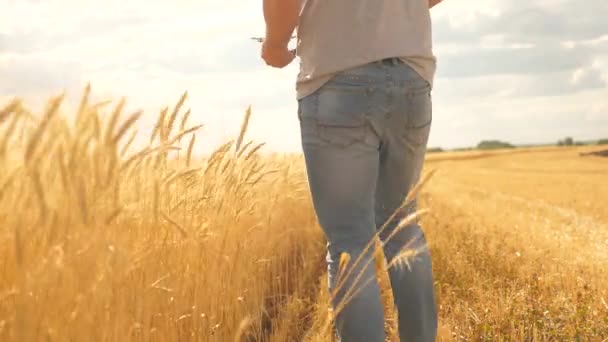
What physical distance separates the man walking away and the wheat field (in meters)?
0.23

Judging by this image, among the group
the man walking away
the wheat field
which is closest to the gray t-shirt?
the man walking away

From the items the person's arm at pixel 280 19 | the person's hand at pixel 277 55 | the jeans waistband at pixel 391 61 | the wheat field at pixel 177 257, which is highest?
the person's arm at pixel 280 19

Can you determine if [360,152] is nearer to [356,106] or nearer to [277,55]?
[356,106]

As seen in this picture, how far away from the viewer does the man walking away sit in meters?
1.87

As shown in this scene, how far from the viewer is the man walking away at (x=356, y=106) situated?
6.15 ft

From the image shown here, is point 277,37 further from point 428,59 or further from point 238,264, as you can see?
point 238,264

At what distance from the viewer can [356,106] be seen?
1855mm

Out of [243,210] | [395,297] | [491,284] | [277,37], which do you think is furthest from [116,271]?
[491,284]

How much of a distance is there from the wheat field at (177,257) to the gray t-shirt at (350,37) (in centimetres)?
44

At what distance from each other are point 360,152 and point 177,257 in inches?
33.2

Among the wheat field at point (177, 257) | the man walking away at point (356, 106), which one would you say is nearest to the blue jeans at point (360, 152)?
the man walking away at point (356, 106)

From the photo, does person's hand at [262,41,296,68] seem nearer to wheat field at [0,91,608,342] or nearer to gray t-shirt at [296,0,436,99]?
gray t-shirt at [296,0,436,99]

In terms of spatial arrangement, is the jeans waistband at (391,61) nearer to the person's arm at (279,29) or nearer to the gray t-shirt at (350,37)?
the gray t-shirt at (350,37)

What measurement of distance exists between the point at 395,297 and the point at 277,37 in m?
0.88
